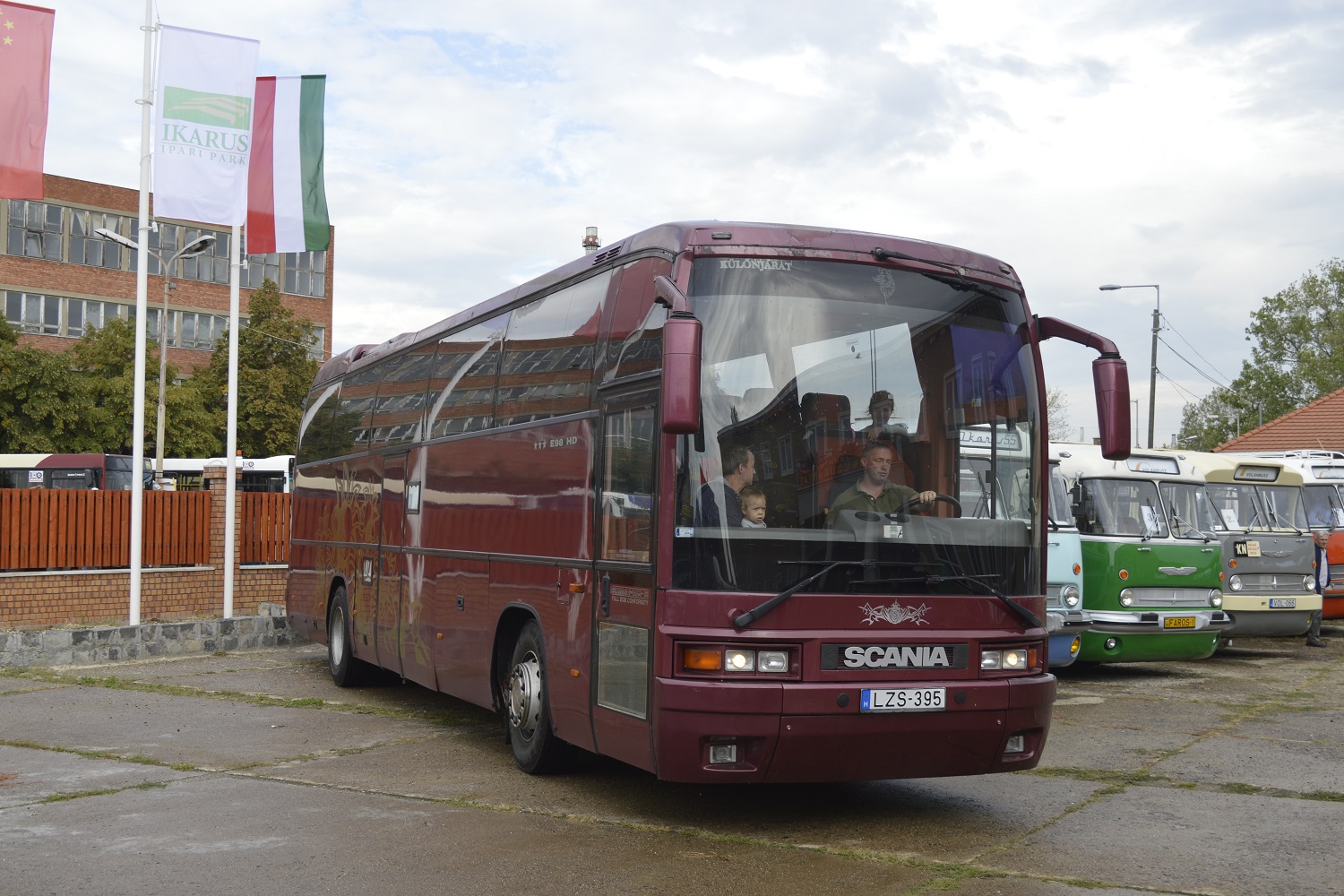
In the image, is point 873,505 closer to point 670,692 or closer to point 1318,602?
point 670,692

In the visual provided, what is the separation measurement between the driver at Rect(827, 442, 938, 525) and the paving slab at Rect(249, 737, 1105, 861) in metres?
1.74

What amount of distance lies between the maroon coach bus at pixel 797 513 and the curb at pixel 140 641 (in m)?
9.58

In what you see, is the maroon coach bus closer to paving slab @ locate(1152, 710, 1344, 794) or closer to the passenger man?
the passenger man

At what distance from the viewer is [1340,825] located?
7883 mm

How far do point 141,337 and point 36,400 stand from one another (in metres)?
30.2

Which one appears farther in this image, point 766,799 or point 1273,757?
point 1273,757

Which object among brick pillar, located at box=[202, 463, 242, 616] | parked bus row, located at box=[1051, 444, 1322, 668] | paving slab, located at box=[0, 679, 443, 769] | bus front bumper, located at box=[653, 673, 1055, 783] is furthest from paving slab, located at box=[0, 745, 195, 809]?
brick pillar, located at box=[202, 463, 242, 616]

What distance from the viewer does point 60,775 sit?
938 centimetres

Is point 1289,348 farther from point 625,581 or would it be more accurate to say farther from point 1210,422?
point 625,581

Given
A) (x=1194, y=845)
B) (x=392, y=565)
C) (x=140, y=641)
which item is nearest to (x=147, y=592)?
(x=140, y=641)

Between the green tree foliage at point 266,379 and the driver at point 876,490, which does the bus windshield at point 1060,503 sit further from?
the green tree foliage at point 266,379

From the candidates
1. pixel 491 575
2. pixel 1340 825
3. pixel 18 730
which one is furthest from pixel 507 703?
pixel 1340 825

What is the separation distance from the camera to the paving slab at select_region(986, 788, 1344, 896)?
657 cm

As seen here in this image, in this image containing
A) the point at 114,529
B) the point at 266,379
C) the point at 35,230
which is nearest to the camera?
the point at 114,529
